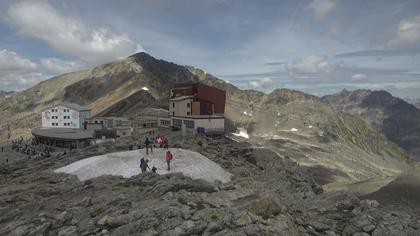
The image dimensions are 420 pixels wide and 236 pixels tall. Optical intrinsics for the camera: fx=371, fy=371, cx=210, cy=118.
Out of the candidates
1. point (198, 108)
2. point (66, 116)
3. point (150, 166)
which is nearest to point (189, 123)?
point (198, 108)

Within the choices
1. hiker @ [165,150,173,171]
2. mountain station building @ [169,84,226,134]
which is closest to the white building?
mountain station building @ [169,84,226,134]

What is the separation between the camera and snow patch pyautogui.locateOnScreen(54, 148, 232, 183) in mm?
33406

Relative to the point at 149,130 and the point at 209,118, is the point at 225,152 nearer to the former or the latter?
the point at 209,118

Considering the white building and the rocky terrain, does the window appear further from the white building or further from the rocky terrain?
the white building

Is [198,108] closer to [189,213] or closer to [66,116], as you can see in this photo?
[189,213]

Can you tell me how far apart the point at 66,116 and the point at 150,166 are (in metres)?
89.0

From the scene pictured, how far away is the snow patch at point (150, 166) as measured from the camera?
3341 centimetres

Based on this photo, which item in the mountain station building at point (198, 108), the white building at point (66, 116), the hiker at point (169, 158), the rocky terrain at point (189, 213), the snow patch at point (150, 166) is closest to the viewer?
the rocky terrain at point (189, 213)

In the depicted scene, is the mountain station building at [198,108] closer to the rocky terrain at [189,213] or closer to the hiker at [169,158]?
the hiker at [169,158]

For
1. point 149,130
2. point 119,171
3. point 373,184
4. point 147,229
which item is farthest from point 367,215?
point 149,130

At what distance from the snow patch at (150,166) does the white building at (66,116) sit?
78892 millimetres

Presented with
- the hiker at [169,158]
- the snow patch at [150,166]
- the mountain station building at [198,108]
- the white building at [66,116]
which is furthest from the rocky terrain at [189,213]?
the white building at [66,116]

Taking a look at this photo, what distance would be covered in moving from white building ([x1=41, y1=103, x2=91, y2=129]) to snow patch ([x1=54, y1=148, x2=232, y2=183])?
7889 centimetres

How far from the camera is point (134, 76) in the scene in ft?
632
